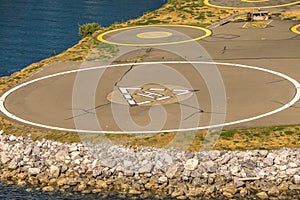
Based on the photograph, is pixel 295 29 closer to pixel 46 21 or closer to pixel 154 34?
pixel 154 34

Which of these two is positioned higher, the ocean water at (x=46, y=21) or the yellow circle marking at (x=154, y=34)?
the yellow circle marking at (x=154, y=34)

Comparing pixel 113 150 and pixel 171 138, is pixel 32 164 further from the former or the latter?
pixel 171 138

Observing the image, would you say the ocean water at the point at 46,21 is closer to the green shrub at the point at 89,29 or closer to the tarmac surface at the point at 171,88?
the green shrub at the point at 89,29

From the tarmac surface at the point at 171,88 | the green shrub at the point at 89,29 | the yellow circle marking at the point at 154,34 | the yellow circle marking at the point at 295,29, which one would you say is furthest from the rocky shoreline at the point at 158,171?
the green shrub at the point at 89,29

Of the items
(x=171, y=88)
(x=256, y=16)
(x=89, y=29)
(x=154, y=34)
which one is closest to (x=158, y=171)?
(x=171, y=88)

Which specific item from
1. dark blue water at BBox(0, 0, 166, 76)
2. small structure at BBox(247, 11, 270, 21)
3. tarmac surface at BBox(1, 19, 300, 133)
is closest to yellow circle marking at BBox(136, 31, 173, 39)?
tarmac surface at BBox(1, 19, 300, 133)

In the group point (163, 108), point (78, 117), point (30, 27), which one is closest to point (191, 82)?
point (163, 108)

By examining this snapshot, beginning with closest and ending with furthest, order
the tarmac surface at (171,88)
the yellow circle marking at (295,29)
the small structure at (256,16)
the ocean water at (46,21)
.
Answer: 1. the tarmac surface at (171,88)
2. the yellow circle marking at (295,29)
3. the small structure at (256,16)
4. the ocean water at (46,21)
